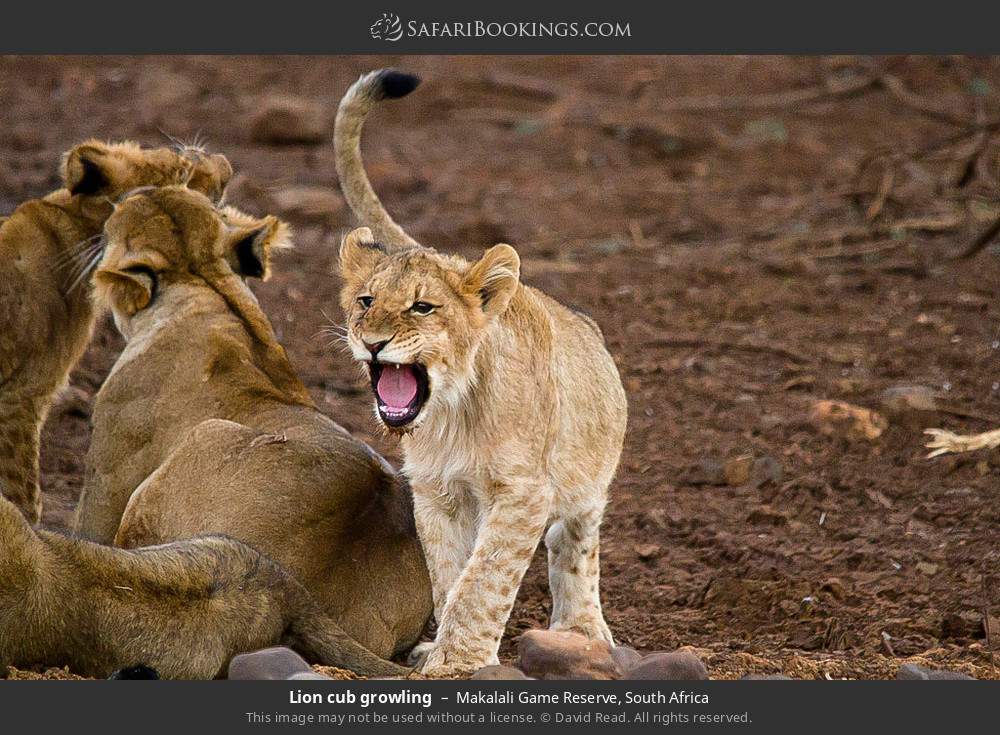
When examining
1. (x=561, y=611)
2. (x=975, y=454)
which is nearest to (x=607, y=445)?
(x=561, y=611)

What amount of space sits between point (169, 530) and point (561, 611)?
1360 mm

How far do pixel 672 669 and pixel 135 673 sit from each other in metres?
1.49

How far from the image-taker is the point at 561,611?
5.63 m

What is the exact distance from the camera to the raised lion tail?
608cm

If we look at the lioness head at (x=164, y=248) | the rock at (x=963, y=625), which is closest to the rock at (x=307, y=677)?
the lioness head at (x=164, y=248)

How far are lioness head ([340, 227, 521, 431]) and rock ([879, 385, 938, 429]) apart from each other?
3.35 m

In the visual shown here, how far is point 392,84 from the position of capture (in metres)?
6.13

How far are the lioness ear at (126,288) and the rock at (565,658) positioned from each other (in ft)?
7.75

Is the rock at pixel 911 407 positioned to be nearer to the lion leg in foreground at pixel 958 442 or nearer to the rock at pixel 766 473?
the lion leg in foreground at pixel 958 442

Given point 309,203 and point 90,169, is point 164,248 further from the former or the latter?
point 309,203

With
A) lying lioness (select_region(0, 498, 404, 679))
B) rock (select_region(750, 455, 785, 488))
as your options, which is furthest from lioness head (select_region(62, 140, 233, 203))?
rock (select_region(750, 455, 785, 488))

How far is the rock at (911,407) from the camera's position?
25.4 feet

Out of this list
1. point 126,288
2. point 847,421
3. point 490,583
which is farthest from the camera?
point 847,421

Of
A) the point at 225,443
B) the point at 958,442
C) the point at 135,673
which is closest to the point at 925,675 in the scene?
the point at 135,673
